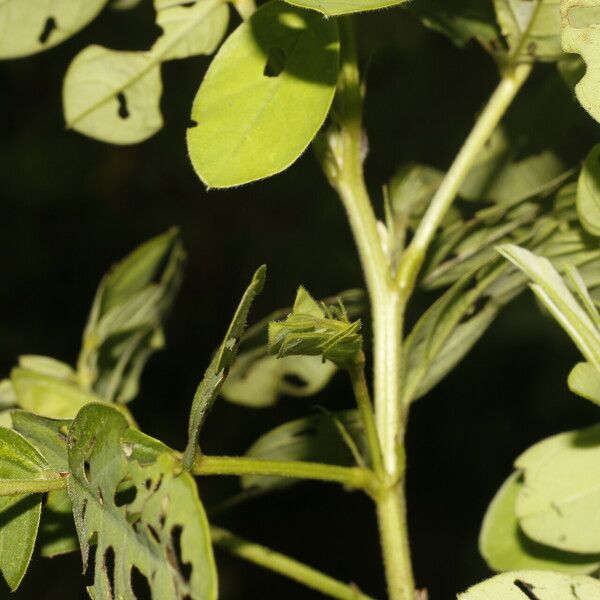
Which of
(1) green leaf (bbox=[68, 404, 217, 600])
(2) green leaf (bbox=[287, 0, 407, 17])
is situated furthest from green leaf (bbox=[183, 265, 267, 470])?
(2) green leaf (bbox=[287, 0, 407, 17])

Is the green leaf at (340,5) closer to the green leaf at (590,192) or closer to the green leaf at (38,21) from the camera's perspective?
the green leaf at (590,192)

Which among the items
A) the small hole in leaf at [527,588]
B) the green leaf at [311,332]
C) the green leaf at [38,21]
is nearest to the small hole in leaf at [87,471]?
the green leaf at [311,332]

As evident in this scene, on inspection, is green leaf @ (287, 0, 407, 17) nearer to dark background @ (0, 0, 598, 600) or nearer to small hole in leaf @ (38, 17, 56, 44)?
small hole in leaf @ (38, 17, 56, 44)

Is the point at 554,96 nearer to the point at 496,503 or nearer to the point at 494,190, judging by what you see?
the point at 494,190

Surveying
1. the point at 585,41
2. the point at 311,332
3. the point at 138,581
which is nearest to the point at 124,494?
the point at 311,332

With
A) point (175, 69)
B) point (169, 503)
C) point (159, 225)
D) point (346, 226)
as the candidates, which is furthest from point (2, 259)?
point (169, 503)

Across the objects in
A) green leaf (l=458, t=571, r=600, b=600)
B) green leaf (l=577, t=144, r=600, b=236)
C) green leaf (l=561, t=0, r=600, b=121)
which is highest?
green leaf (l=561, t=0, r=600, b=121)
